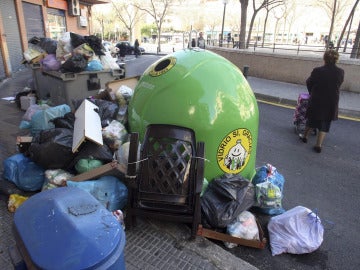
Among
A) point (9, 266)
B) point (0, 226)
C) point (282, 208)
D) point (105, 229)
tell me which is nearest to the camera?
point (105, 229)

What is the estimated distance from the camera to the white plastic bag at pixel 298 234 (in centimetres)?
265

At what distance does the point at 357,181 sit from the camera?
13.5ft

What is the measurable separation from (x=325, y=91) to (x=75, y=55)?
15.1 feet

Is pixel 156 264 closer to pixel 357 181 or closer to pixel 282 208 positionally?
pixel 282 208

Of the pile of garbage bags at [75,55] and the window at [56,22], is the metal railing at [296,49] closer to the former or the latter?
the pile of garbage bags at [75,55]

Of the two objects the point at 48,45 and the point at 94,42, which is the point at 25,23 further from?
the point at 94,42

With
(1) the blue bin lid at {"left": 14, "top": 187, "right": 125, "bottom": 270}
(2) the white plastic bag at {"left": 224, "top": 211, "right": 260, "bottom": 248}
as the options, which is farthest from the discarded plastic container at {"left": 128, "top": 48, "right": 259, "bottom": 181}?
(1) the blue bin lid at {"left": 14, "top": 187, "right": 125, "bottom": 270}

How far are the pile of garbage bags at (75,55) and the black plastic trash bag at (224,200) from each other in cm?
403

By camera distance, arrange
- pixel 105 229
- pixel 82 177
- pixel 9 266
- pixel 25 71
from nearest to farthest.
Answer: pixel 105 229, pixel 9 266, pixel 82 177, pixel 25 71

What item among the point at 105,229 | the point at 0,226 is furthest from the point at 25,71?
the point at 105,229

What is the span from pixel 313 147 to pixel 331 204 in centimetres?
188

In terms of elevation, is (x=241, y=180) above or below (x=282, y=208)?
above

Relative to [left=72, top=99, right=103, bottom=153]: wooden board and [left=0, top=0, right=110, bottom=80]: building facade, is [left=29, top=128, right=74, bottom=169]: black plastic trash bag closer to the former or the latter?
[left=72, top=99, right=103, bottom=153]: wooden board

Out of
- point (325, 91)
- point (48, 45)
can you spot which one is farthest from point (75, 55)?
point (325, 91)
